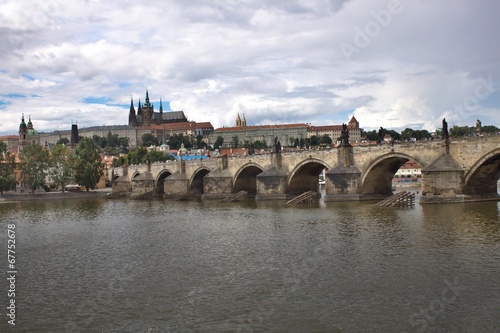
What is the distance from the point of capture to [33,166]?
74.6m

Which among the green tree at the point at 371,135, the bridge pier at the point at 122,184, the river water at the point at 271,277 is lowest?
the river water at the point at 271,277

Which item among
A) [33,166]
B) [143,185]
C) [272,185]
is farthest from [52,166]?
[272,185]

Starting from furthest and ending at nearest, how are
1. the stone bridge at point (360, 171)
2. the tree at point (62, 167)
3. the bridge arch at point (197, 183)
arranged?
the tree at point (62, 167) < the bridge arch at point (197, 183) < the stone bridge at point (360, 171)

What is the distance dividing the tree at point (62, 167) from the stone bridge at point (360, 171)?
61.1ft

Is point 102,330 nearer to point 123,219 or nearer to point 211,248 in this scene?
point 211,248

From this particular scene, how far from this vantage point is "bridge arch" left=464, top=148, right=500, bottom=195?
33500 millimetres

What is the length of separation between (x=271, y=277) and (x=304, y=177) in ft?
→ 114

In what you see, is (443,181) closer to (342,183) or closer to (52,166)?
(342,183)

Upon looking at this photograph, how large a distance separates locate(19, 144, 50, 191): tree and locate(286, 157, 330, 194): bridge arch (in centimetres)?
4098

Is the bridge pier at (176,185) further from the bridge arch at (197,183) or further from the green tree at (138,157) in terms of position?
the green tree at (138,157)

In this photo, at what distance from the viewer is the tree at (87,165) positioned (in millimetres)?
78125

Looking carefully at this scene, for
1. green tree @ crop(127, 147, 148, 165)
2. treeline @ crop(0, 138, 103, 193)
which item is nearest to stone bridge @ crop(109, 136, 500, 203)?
treeline @ crop(0, 138, 103, 193)

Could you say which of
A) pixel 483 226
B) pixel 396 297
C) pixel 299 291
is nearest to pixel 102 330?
pixel 299 291

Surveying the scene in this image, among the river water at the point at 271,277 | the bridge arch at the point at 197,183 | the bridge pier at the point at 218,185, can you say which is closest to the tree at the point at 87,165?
the bridge arch at the point at 197,183
